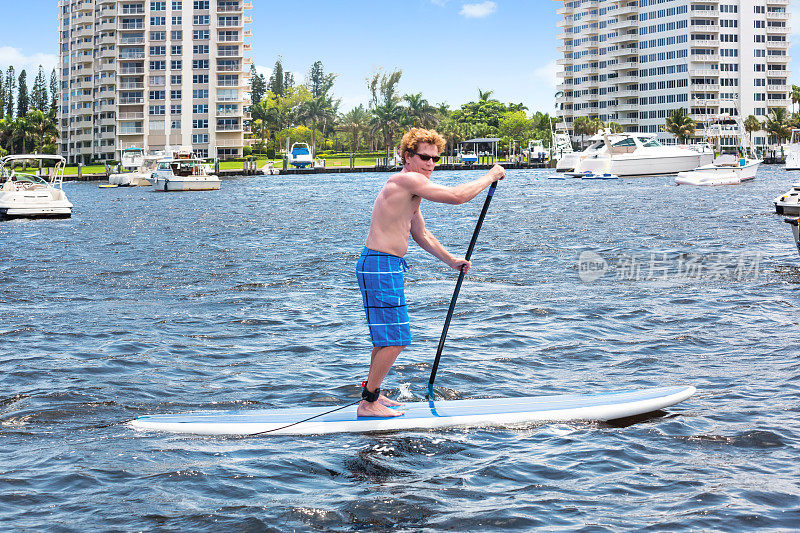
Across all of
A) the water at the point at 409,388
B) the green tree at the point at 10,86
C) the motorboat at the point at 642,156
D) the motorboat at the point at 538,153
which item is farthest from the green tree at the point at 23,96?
the water at the point at 409,388

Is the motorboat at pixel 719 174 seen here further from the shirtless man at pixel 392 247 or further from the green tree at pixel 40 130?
the green tree at pixel 40 130

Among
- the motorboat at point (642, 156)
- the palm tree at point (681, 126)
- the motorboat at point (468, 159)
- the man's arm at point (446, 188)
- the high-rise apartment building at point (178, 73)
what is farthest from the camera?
the palm tree at point (681, 126)

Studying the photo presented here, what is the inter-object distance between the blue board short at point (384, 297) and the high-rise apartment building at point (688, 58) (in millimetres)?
149672

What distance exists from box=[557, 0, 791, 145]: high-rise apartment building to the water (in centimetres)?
13939

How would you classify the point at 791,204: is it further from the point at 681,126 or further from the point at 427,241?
A: the point at 681,126

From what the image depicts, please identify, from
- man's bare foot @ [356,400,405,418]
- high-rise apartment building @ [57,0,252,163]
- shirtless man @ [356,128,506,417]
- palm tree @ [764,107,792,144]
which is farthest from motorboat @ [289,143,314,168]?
shirtless man @ [356,128,506,417]

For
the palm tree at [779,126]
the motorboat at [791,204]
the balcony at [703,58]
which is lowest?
the motorboat at [791,204]

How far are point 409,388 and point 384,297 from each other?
8.73 feet

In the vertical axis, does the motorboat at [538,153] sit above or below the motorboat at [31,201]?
above

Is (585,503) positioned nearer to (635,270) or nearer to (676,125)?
(635,270)

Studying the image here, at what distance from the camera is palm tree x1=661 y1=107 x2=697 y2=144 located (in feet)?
479

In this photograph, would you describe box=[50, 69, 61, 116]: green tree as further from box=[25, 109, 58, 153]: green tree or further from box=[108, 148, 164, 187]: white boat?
box=[108, 148, 164, 187]: white boat

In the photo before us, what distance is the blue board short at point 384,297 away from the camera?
8008 millimetres

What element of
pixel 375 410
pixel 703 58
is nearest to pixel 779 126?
pixel 703 58
